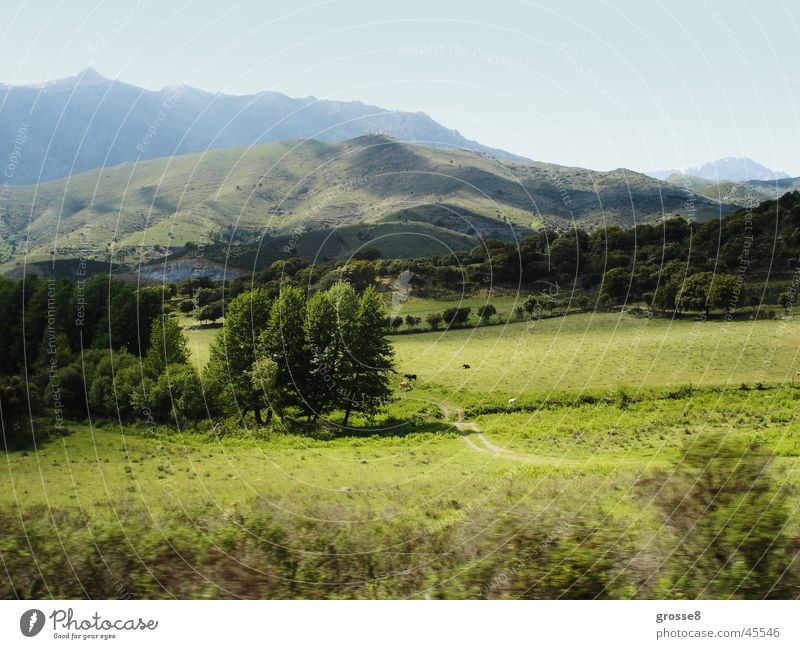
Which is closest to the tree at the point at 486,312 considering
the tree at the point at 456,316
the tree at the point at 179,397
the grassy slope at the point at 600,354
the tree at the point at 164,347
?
the tree at the point at 456,316

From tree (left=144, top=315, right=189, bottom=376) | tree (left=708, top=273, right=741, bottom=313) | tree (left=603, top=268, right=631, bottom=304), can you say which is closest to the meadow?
tree (left=144, top=315, right=189, bottom=376)

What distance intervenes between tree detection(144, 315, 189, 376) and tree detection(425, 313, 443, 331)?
41415mm

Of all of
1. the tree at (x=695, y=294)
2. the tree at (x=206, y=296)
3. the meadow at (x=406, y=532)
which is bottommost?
the meadow at (x=406, y=532)

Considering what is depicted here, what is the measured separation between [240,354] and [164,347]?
220 inches

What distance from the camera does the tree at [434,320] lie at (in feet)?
258

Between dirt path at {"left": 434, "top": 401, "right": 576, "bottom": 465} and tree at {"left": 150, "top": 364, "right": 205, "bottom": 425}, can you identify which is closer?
dirt path at {"left": 434, "top": 401, "right": 576, "bottom": 465}

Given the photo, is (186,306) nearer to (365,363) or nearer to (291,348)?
(291,348)

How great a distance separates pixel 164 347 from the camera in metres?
41.1

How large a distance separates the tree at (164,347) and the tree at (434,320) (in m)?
41.4

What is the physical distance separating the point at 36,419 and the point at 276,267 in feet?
206

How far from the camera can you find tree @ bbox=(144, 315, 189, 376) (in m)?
40.7

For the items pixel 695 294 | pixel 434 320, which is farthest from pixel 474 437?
pixel 434 320

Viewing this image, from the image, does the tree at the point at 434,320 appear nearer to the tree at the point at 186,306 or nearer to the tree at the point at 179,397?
the tree at the point at 186,306

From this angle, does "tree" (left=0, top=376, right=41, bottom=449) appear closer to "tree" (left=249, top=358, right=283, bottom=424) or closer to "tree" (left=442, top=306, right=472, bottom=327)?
"tree" (left=249, top=358, right=283, bottom=424)
